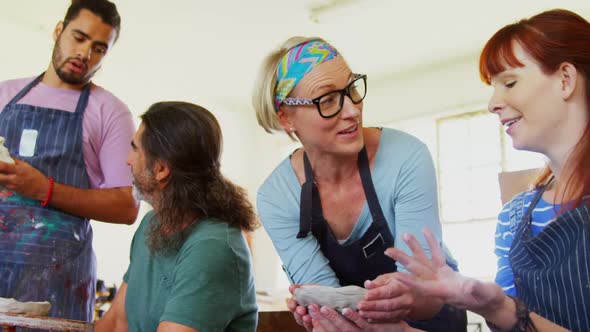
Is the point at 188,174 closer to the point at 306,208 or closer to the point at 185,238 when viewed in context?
the point at 185,238

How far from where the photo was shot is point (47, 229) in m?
2.02

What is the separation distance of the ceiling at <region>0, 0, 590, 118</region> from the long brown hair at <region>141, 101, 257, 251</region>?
12.3 ft

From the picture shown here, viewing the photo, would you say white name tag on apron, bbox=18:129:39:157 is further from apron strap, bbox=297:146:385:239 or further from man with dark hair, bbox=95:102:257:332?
apron strap, bbox=297:146:385:239

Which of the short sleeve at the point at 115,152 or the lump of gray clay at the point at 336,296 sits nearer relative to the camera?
the lump of gray clay at the point at 336,296

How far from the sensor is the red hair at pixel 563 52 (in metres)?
1.39

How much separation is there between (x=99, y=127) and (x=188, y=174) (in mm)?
597

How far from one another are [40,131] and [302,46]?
1.02 m

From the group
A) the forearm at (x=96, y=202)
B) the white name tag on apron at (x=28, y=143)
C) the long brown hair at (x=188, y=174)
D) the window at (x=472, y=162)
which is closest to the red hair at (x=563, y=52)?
the long brown hair at (x=188, y=174)

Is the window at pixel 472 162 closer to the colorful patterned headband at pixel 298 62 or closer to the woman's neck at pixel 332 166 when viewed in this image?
the woman's neck at pixel 332 166

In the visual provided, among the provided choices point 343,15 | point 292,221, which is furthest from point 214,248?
point 343,15

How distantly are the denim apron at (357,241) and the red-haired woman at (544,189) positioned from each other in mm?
334

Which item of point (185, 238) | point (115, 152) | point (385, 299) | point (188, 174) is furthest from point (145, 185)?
point (385, 299)

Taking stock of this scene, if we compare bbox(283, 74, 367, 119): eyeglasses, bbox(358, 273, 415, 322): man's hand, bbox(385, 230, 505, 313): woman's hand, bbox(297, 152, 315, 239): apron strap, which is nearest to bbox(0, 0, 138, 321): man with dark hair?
bbox(297, 152, 315, 239): apron strap

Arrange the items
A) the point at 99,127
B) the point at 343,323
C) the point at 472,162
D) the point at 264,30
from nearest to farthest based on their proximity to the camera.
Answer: the point at 343,323
the point at 99,127
the point at 264,30
the point at 472,162
